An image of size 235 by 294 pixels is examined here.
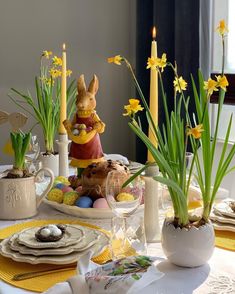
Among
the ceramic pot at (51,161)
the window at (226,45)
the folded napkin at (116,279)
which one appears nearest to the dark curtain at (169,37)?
the window at (226,45)

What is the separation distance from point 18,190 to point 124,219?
1.13 feet

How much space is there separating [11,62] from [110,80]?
25.1 inches

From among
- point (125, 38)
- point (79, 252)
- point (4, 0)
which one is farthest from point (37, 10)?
point (79, 252)

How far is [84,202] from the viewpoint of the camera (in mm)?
1325

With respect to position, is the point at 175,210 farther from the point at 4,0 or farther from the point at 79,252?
the point at 4,0

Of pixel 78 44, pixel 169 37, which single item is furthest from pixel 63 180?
pixel 78 44

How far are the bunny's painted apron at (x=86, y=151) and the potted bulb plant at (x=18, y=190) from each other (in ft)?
0.76

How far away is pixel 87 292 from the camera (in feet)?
2.77

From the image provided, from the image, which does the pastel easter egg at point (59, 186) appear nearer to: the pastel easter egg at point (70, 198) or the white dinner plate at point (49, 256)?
the pastel easter egg at point (70, 198)

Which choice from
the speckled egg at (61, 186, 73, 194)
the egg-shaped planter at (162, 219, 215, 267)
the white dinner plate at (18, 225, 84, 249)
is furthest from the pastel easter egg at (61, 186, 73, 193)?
the egg-shaped planter at (162, 219, 215, 267)

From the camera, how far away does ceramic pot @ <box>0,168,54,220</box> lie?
4.29 ft

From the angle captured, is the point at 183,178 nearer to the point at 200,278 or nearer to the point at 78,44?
the point at 200,278

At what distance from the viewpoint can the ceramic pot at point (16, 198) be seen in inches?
51.5

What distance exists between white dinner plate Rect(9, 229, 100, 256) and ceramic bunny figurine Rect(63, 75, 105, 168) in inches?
18.7
